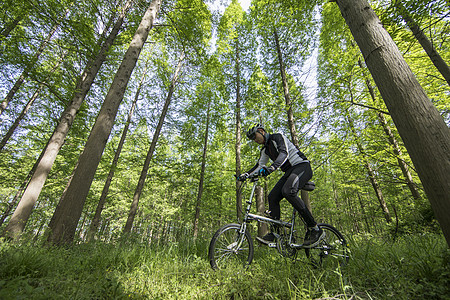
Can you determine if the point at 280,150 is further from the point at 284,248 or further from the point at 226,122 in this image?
the point at 226,122

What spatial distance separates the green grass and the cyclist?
63 cm

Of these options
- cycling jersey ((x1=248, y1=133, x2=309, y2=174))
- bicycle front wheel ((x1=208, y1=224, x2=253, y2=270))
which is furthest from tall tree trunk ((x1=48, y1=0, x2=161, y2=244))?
cycling jersey ((x1=248, y1=133, x2=309, y2=174))

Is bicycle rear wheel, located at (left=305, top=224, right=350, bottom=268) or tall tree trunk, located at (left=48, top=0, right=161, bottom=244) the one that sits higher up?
tall tree trunk, located at (left=48, top=0, right=161, bottom=244)

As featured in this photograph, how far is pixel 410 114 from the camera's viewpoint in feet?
6.75

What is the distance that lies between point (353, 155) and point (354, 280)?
26.0 ft

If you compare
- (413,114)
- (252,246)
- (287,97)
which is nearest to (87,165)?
(252,246)

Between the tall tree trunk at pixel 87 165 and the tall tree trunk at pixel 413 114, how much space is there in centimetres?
492

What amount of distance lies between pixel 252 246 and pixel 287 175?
55.4 inches

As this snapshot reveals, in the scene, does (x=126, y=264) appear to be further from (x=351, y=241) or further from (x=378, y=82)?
(x=378, y=82)

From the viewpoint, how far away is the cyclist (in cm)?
326

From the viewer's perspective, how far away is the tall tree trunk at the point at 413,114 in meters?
1.81

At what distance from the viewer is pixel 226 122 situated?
10930 mm

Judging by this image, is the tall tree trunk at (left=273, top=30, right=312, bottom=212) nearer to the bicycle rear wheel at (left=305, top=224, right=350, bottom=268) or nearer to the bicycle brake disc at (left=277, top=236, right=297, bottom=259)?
the bicycle rear wheel at (left=305, top=224, right=350, bottom=268)

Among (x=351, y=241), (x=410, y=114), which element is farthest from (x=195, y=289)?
(x=410, y=114)
